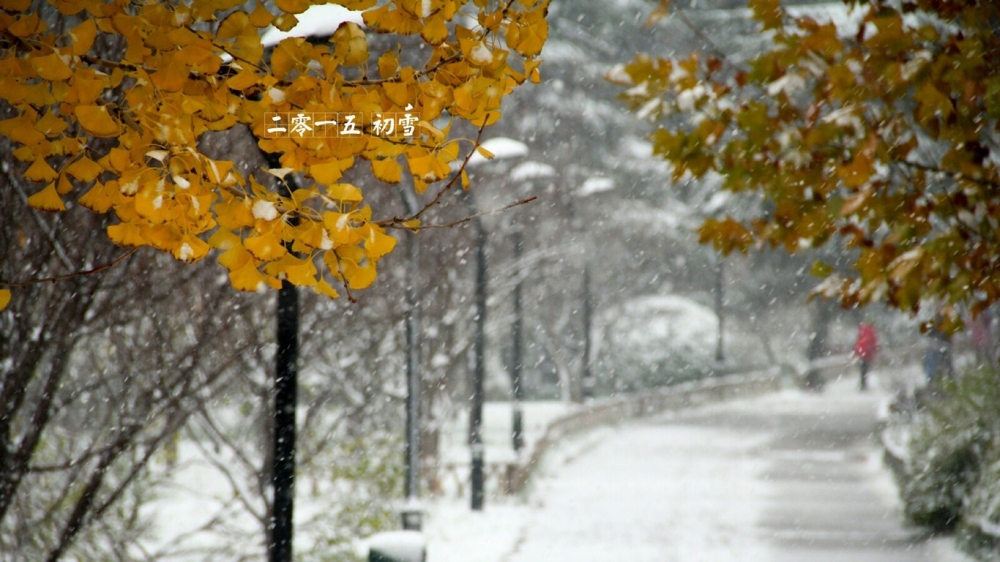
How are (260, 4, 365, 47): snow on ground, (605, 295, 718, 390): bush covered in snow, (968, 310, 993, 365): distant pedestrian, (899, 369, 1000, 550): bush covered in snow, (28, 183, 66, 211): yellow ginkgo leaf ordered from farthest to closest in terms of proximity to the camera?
1. (605, 295, 718, 390): bush covered in snow
2. (968, 310, 993, 365): distant pedestrian
3. (899, 369, 1000, 550): bush covered in snow
4. (260, 4, 365, 47): snow on ground
5. (28, 183, 66, 211): yellow ginkgo leaf

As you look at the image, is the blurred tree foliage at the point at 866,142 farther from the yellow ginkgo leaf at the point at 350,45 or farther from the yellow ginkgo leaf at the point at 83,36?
the yellow ginkgo leaf at the point at 83,36

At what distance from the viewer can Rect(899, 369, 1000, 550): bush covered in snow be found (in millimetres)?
9531

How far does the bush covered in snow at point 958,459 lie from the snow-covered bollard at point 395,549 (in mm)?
5087

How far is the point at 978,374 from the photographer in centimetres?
1055

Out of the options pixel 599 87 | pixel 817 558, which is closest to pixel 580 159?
pixel 599 87

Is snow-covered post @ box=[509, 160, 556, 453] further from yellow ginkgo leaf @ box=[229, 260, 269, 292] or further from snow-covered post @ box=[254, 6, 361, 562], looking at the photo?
yellow ginkgo leaf @ box=[229, 260, 269, 292]

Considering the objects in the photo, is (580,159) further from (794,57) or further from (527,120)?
(794,57)

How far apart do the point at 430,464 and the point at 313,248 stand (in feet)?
32.2

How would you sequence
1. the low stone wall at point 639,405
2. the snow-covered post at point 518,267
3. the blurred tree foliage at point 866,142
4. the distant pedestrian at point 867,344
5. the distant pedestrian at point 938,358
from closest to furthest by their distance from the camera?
the blurred tree foliage at point 866,142 < the snow-covered post at point 518,267 < the low stone wall at point 639,405 < the distant pedestrian at point 938,358 < the distant pedestrian at point 867,344

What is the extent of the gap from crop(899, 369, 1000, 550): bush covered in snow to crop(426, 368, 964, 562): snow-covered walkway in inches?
13.1

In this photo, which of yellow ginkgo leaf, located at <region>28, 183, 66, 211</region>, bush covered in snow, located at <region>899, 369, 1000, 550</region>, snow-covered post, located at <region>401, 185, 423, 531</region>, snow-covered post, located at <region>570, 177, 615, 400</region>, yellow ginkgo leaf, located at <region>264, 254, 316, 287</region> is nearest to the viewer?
yellow ginkgo leaf, located at <region>28, 183, 66, 211</region>

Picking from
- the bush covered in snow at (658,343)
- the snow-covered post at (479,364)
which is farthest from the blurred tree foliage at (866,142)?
the bush covered in snow at (658,343)

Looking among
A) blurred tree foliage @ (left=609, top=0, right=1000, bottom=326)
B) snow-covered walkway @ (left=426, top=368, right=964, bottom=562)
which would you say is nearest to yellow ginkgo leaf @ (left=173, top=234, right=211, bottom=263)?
blurred tree foliage @ (left=609, top=0, right=1000, bottom=326)

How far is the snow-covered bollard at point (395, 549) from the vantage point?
633 centimetres
